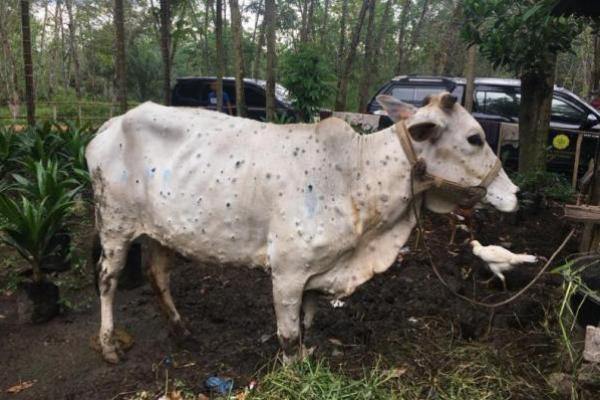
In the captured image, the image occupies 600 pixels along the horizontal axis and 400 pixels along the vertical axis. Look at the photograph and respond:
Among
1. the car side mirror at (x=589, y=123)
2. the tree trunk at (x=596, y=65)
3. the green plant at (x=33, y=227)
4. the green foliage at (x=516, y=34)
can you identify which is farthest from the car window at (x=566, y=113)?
the green plant at (x=33, y=227)

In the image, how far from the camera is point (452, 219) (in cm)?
604

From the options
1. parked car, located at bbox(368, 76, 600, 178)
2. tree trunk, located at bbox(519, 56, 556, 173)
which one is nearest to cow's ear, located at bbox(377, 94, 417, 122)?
tree trunk, located at bbox(519, 56, 556, 173)

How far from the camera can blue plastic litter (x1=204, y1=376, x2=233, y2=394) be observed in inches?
117

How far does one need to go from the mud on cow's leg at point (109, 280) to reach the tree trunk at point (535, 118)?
5582mm

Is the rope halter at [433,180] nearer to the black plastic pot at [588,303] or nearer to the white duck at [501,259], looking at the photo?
the black plastic pot at [588,303]

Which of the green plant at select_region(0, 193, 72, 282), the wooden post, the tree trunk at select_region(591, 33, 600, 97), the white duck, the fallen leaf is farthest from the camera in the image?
the tree trunk at select_region(591, 33, 600, 97)

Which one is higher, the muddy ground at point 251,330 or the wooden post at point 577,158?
the wooden post at point 577,158

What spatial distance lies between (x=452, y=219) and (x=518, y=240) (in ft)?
2.73

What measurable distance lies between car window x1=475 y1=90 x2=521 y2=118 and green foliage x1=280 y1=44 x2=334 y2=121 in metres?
2.92

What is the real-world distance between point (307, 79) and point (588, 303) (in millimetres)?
7034

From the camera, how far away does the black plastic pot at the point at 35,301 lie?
3.97 meters

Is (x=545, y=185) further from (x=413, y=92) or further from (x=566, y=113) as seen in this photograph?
(x=413, y=92)

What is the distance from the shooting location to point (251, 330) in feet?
12.8

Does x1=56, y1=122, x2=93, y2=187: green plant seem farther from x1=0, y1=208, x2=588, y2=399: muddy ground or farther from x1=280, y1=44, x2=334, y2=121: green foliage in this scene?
x1=280, y1=44, x2=334, y2=121: green foliage
